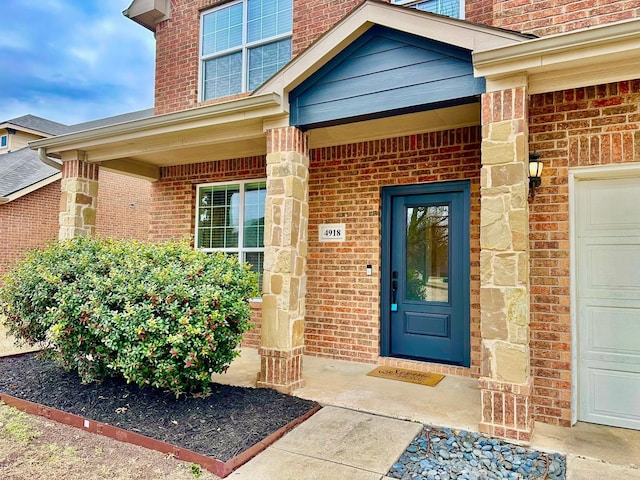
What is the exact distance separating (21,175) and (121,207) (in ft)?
9.42

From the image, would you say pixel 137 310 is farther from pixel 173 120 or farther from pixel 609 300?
pixel 609 300

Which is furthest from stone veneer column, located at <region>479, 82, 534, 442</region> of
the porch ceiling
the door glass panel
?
the door glass panel

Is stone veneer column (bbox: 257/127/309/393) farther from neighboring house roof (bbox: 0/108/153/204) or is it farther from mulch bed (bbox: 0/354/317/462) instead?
neighboring house roof (bbox: 0/108/153/204)

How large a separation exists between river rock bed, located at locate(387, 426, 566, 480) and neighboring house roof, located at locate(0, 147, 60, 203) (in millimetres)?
12480

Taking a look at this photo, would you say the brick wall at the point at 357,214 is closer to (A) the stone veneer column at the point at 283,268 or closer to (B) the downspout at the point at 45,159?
(A) the stone veneer column at the point at 283,268

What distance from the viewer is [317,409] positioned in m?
3.83

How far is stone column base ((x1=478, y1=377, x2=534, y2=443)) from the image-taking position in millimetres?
3102

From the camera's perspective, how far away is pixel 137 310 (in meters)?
3.57

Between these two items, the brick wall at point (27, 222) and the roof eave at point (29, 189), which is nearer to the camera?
the roof eave at point (29, 189)

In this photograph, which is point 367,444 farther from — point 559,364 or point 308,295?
point 308,295

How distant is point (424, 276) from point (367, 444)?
2524 millimetres

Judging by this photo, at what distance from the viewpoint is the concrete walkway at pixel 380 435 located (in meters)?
2.80

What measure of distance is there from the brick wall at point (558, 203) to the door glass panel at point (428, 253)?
1.48 metres

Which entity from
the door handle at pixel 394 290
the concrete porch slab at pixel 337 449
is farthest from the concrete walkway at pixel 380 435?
the door handle at pixel 394 290
